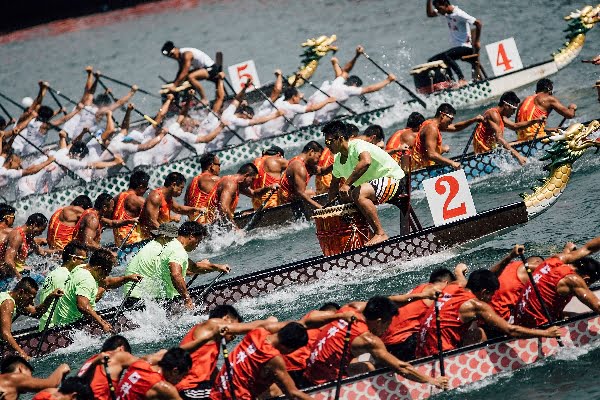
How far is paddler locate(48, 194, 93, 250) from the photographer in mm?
16203

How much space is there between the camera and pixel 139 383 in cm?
986

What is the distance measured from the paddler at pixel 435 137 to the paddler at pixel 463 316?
237 inches

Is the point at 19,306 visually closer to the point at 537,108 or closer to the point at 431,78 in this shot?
the point at 537,108

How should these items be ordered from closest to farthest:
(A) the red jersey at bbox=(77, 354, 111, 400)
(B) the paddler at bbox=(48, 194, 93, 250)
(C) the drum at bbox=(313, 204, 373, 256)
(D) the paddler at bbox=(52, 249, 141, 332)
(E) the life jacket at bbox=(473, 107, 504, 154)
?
(A) the red jersey at bbox=(77, 354, 111, 400), (D) the paddler at bbox=(52, 249, 141, 332), (C) the drum at bbox=(313, 204, 373, 256), (B) the paddler at bbox=(48, 194, 93, 250), (E) the life jacket at bbox=(473, 107, 504, 154)

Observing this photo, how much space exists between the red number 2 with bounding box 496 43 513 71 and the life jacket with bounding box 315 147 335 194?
597 centimetres

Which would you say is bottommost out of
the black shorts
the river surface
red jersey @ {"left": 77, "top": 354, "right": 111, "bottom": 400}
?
the river surface

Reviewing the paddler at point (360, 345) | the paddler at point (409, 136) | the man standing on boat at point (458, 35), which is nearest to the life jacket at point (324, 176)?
the paddler at point (409, 136)

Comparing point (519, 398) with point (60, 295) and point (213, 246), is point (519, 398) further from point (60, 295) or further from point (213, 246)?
point (213, 246)

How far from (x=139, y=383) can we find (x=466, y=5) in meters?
22.4

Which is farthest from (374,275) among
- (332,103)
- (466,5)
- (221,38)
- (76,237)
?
(221,38)

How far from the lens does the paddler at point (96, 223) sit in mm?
15562

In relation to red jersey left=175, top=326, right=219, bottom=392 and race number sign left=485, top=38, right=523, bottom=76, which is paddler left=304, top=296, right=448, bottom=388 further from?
race number sign left=485, top=38, right=523, bottom=76

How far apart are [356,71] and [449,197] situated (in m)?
13.3

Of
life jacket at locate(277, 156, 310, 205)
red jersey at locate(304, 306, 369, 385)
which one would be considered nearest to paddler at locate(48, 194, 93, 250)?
life jacket at locate(277, 156, 310, 205)
